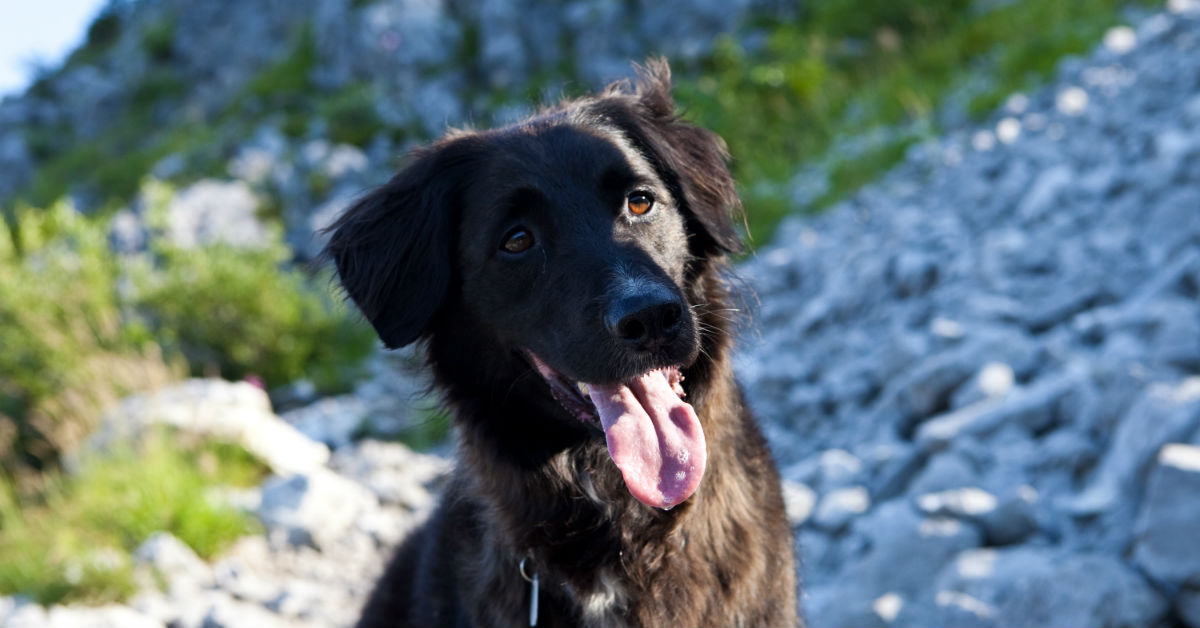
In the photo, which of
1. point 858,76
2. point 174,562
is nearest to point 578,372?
point 174,562

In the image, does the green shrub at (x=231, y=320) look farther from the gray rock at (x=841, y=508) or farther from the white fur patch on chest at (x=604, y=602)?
the white fur patch on chest at (x=604, y=602)

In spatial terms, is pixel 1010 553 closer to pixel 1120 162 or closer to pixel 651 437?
pixel 651 437

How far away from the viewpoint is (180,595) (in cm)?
489

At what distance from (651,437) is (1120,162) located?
208 inches

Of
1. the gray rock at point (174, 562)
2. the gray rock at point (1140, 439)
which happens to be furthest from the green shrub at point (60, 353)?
the gray rock at point (1140, 439)

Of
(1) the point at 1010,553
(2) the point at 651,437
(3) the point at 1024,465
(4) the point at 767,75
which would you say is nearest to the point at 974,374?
(3) the point at 1024,465

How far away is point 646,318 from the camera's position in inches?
99.0

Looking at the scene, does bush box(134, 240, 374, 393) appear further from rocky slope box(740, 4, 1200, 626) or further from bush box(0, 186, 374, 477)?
rocky slope box(740, 4, 1200, 626)

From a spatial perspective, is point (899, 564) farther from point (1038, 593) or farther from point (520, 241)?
point (520, 241)

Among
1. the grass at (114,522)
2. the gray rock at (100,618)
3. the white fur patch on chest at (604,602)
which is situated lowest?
the white fur patch on chest at (604,602)

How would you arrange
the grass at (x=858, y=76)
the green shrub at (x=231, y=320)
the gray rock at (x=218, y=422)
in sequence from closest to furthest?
the gray rock at (x=218, y=422) < the green shrub at (x=231, y=320) < the grass at (x=858, y=76)

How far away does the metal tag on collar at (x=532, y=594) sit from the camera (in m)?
2.81

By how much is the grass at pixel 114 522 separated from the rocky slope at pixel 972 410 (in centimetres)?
18

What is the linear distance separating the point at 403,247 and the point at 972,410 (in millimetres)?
2725
